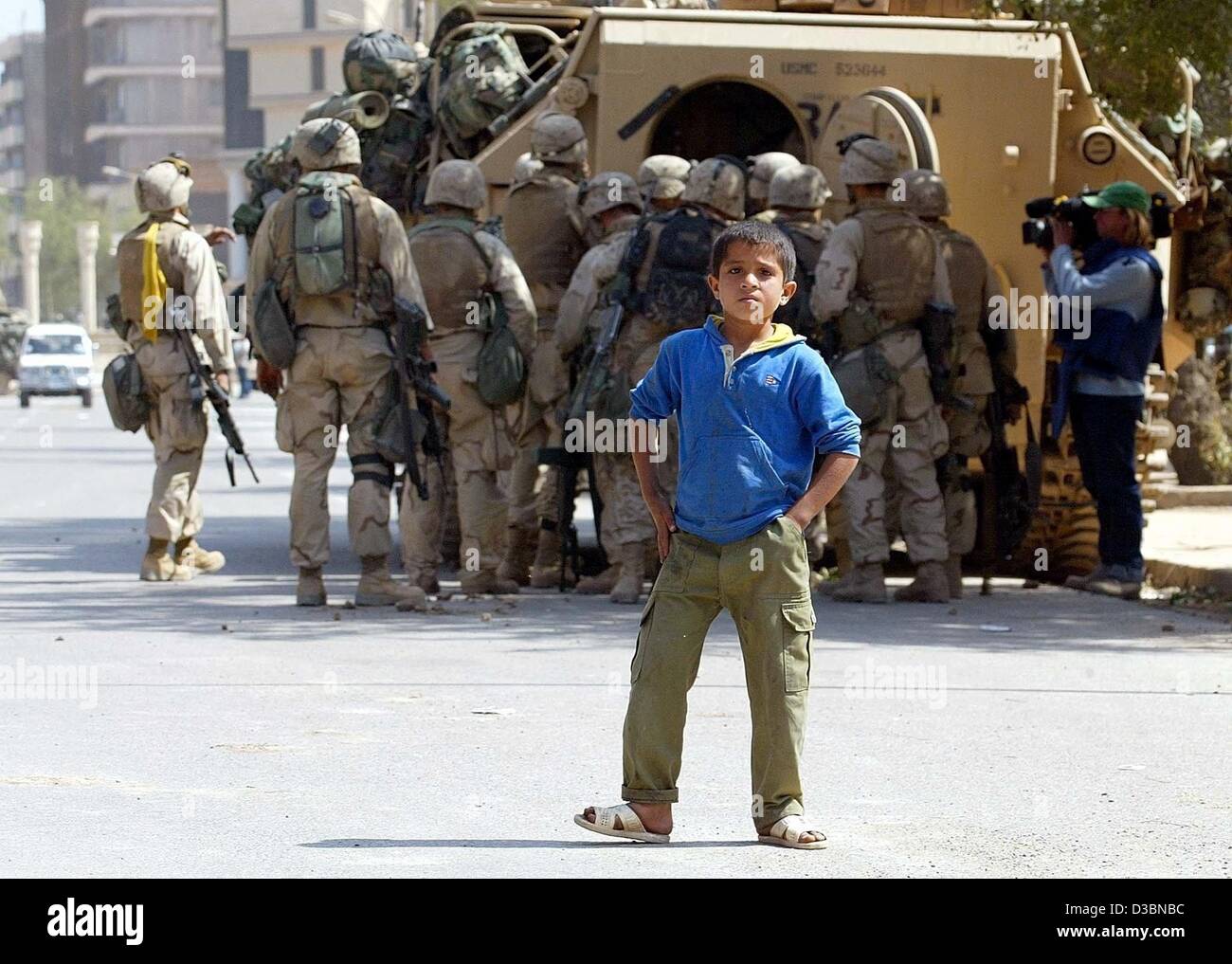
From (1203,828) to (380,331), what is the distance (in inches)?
218

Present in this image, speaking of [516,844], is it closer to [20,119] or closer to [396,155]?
[396,155]

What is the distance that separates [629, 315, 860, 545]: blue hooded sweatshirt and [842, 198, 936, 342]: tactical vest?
544 centimetres

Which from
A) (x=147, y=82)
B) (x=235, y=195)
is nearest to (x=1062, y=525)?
(x=235, y=195)

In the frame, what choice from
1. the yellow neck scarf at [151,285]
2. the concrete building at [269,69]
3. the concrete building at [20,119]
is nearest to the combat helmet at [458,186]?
the yellow neck scarf at [151,285]

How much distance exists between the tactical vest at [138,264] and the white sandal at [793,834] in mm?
7046

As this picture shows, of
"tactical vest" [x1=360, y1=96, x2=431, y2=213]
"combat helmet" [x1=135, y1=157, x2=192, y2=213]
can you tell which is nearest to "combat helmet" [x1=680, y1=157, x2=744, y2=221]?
"combat helmet" [x1=135, y1=157, x2=192, y2=213]

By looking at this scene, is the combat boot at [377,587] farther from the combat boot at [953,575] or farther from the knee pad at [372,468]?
the combat boot at [953,575]

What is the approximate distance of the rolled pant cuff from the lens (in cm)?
612

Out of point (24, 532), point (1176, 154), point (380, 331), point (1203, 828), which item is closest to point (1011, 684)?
point (1203, 828)

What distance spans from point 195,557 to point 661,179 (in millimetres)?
3350

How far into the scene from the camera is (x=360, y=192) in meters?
11.1

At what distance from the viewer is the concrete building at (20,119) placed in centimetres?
13062

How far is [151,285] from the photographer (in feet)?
40.7
